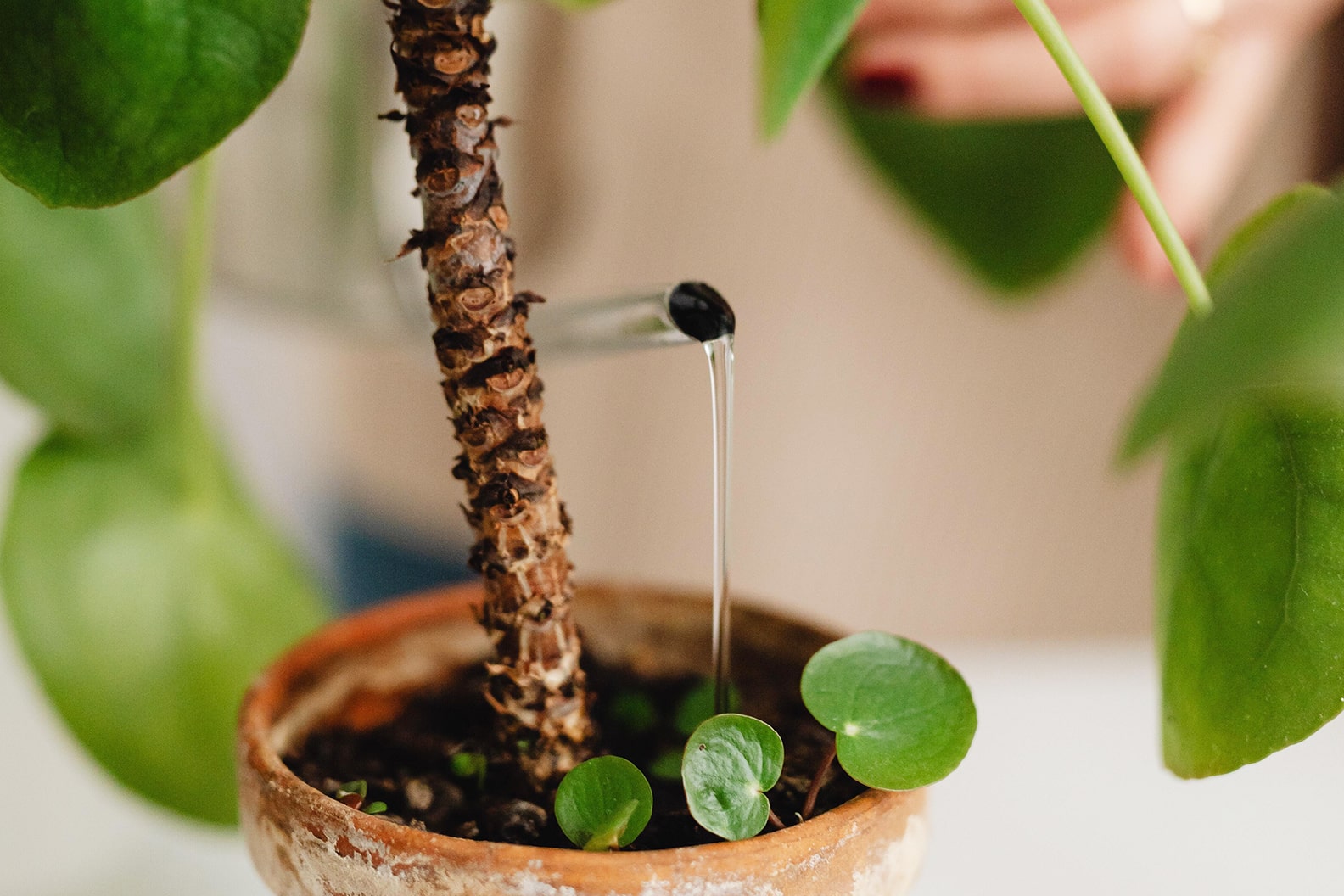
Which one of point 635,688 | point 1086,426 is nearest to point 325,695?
point 635,688

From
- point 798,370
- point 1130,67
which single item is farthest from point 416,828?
point 798,370

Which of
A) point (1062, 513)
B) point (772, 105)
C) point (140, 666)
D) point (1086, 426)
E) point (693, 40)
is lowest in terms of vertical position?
point (1062, 513)

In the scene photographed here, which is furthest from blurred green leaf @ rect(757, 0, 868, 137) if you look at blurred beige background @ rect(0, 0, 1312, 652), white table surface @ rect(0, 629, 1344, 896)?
blurred beige background @ rect(0, 0, 1312, 652)

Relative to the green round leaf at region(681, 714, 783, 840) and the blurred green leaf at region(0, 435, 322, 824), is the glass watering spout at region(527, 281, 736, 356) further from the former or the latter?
the blurred green leaf at region(0, 435, 322, 824)

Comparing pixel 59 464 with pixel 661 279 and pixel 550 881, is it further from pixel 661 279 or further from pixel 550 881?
pixel 661 279

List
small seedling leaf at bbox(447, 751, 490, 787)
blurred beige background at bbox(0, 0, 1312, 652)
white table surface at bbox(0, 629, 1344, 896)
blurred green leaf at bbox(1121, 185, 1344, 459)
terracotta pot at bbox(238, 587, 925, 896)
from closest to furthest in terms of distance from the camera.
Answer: blurred green leaf at bbox(1121, 185, 1344, 459) → terracotta pot at bbox(238, 587, 925, 896) → small seedling leaf at bbox(447, 751, 490, 787) → white table surface at bbox(0, 629, 1344, 896) → blurred beige background at bbox(0, 0, 1312, 652)

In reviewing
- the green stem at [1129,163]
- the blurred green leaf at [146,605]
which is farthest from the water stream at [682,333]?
the blurred green leaf at [146,605]
